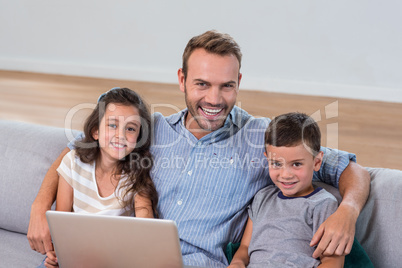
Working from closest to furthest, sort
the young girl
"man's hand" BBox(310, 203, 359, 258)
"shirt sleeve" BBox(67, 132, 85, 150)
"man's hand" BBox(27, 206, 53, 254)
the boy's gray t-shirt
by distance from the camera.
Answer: "man's hand" BBox(310, 203, 359, 258) → the boy's gray t-shirt → "man's hand" BBox(27, 206, 53, 254) → the young girl → "shirt sleeve" BBox(67, 132, 85, 150)

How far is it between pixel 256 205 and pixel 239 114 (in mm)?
374

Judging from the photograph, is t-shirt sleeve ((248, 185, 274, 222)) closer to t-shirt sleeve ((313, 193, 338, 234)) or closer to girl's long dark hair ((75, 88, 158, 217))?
t-shirt sleeve ((313, 193, 338, 234))

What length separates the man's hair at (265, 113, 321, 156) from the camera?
1.68 meters

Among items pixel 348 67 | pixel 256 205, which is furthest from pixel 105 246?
pixel 348 67

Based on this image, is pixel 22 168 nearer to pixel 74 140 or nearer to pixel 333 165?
pixel 74 140

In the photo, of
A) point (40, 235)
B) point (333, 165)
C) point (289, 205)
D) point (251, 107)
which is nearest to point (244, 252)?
point (289, 205)

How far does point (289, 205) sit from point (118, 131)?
658 mm

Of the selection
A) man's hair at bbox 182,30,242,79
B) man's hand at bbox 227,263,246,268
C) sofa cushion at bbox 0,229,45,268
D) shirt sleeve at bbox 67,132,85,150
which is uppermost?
man's hair at bbox 182,30,242,79

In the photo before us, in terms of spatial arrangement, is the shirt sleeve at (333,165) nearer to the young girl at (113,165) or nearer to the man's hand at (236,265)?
the man's hand at (236,265)

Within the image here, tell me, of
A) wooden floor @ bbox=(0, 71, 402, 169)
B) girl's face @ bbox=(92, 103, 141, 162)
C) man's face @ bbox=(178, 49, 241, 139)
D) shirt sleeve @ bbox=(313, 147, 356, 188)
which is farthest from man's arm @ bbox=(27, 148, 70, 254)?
wooden floor @ bbox=(0, 71, 402, 169)

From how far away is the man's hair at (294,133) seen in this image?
5.51ft

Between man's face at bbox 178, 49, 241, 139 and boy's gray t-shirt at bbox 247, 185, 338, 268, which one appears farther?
man's face at bbox 178, 49, 241, 139

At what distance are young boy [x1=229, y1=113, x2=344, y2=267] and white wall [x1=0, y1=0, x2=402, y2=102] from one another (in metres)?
4.25

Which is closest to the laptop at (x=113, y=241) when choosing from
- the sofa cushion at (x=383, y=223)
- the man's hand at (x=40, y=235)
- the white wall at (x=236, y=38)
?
the man's hand at (x=40, y=235)
